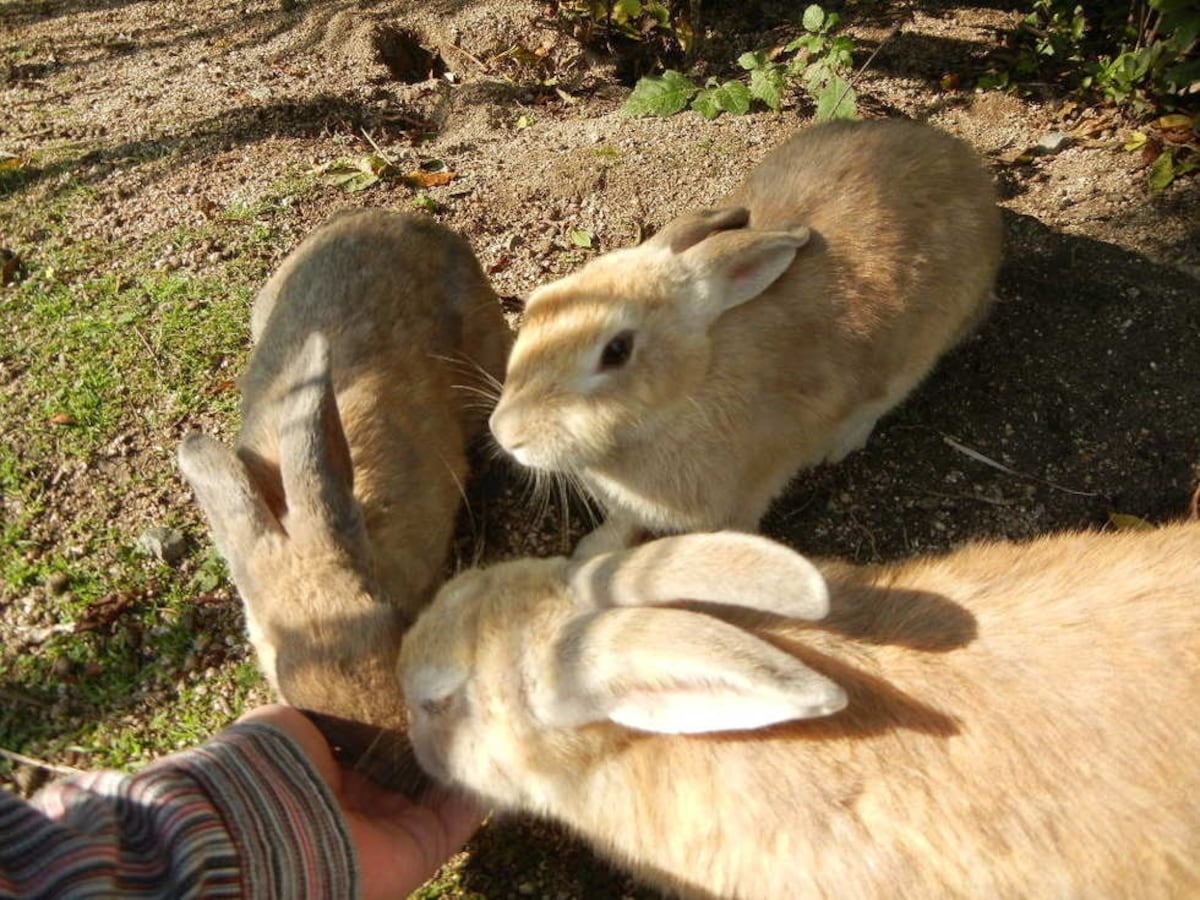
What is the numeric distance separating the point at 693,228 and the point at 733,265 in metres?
0.28

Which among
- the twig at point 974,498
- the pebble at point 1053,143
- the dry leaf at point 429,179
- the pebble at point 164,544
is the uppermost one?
the pebble at point 1053,143

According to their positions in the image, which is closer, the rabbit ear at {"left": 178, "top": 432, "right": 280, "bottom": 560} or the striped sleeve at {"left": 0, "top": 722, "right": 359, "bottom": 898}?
the striped sleeve at {"left": 0, "top": 722, "right": 359, "bottom": 898}

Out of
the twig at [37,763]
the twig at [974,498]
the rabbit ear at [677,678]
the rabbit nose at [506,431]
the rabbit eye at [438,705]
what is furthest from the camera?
the twig at [974,498]

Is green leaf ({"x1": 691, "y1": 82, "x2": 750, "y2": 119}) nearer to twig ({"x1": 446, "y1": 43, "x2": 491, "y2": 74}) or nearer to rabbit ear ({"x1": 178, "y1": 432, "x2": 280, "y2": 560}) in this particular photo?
twig ({"x1": 446, "y1": 43, "x2": 491, "y2": 74})

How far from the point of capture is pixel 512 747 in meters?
2.49

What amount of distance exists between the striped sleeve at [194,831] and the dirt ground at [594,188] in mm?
943

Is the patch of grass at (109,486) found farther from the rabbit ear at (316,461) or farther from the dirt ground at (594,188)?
the rabbit ear at (316,461)

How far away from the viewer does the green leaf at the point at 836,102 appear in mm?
5234

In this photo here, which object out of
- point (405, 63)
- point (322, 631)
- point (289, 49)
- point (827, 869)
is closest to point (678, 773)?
point (827, 869)

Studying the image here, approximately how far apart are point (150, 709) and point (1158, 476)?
437 centimetres

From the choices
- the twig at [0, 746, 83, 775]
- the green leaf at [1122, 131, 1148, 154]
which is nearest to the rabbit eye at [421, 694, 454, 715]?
Answer: the twig at [0, 746, 83, 775]

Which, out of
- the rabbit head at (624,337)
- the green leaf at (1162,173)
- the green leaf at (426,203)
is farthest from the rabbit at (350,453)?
the green leaf at (1162,173)

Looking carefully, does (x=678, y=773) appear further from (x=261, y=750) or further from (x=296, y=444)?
(x=296, y=444)

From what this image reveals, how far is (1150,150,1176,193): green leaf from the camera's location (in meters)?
4.89
